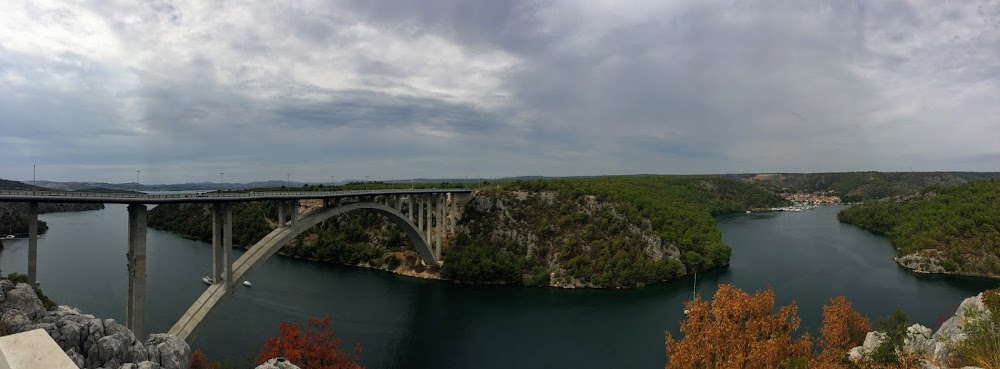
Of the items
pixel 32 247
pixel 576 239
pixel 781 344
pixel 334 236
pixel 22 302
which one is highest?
pixel 32 247

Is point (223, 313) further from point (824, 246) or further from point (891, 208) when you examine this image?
point (891, 208)

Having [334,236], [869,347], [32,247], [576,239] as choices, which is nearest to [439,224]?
[576,239]

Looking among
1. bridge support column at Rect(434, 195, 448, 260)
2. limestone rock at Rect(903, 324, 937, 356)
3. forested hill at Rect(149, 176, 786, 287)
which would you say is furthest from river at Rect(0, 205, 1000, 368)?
limestone rock at Rect(903, 324, 937, 356)

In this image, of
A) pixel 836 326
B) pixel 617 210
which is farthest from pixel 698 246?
pixel 836 326

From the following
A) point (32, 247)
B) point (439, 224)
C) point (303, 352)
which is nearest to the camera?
point (32, 247)

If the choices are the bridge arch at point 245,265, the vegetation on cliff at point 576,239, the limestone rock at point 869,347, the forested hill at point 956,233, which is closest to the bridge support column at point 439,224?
the vegetation on cliff at point 576,239

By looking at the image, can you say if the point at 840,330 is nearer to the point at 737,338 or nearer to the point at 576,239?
the point at 737,338

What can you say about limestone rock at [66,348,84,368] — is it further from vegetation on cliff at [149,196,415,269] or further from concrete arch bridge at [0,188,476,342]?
vegetation on cliff at [149,196,415,269]
